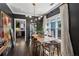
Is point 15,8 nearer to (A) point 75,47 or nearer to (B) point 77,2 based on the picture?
(B) point 77,2

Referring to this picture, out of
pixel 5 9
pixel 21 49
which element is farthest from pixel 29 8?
pixel 21 49

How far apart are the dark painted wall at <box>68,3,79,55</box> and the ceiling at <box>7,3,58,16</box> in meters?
0.32

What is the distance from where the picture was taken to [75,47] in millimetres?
1909

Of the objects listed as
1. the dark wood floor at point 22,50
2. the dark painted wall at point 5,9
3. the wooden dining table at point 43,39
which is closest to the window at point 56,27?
the wooden dining table at point 43,39

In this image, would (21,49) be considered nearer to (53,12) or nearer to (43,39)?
(43,39)

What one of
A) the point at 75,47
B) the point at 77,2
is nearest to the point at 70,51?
the point at 75,47

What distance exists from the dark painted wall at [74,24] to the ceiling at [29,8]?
32 centimetres

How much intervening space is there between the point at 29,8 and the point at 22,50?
747mm

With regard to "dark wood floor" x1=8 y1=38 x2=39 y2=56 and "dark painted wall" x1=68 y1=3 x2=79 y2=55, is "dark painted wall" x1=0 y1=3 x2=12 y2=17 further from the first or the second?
"dark painted wall" x1=68 y1=3 x2=79 y2=55

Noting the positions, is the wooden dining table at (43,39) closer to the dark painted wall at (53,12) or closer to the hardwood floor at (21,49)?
the hardwood floor at (21,49)

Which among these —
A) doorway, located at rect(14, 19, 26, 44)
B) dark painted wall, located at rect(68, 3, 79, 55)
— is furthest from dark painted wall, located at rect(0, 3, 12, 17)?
dark painted wall, located at rect(68, 3, 79, 55)

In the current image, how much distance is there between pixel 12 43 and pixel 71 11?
1.17 m

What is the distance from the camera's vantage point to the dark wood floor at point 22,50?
1932 mm

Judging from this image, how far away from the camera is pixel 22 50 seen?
1.96 m
